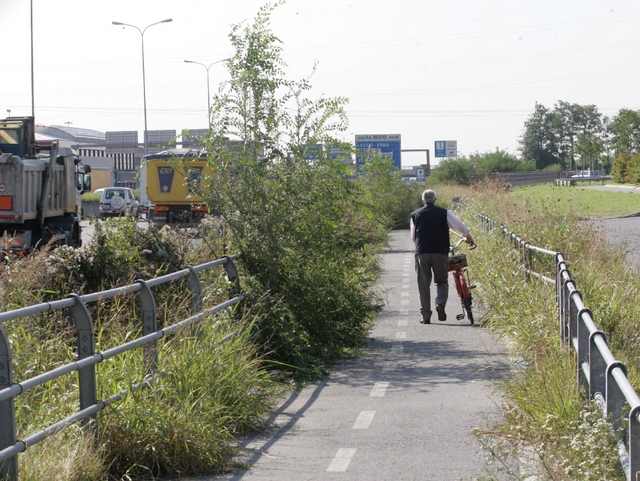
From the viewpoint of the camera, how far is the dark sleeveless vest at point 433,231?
11695 mm

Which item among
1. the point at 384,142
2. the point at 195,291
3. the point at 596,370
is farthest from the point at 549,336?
the point at 384,142

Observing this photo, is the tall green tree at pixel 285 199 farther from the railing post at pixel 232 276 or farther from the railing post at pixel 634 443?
the railing post at pixel 634 443

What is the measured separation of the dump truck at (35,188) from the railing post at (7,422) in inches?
486

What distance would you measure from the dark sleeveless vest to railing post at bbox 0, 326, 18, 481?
8.03m

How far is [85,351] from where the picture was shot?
5.13 metres

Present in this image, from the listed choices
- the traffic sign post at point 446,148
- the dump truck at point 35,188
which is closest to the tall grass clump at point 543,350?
the dump truck at point 35,188

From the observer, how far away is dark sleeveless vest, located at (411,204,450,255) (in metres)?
11.7

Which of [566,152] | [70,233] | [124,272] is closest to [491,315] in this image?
[124,272]

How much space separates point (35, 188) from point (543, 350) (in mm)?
13170

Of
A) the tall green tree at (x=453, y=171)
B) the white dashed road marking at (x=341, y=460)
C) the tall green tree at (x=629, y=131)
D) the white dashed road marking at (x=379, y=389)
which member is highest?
the tall green tree at (x=629, y=131)

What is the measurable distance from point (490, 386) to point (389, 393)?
881 millimetres

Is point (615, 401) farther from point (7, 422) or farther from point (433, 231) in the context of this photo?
point (433, 231)

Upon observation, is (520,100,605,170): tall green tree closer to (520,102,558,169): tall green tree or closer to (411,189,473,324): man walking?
(520,102,558,169): tall green tree

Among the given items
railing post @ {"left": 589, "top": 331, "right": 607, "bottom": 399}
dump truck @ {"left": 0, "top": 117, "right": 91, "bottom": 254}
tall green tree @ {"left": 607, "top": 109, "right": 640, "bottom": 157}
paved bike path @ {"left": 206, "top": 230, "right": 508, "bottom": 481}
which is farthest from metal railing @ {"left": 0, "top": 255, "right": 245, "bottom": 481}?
tall green tree @ {"left": 607, "top": 109, "right": 640, "bottom": 157}
